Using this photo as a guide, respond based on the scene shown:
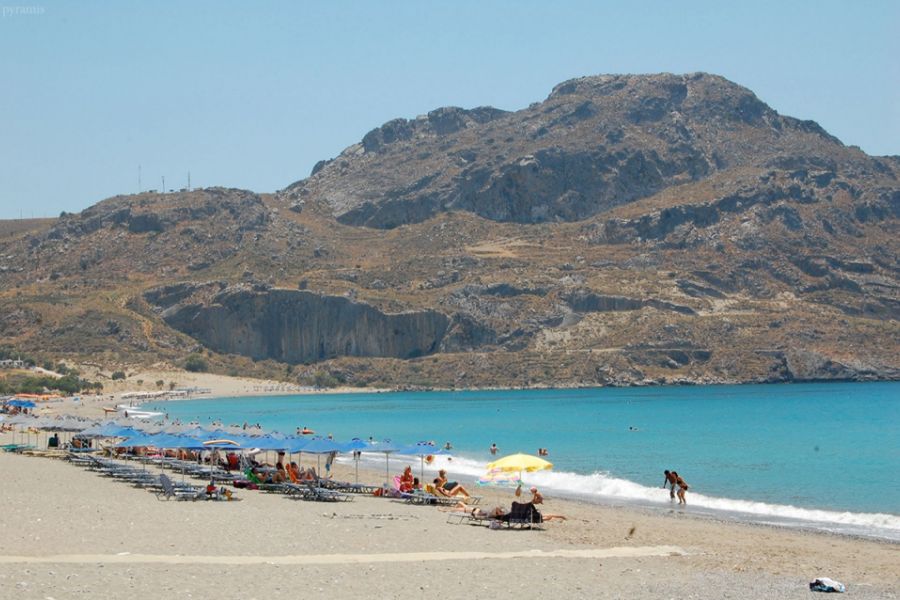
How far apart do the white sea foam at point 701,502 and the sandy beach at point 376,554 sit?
1962mm

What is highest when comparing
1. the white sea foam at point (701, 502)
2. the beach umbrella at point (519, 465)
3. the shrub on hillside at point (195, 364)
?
the shrub on hillside at point (195, 364)

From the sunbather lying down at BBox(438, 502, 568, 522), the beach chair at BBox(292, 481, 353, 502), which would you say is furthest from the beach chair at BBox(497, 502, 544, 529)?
the beach chair at BBox(292, 481, 353, 502)

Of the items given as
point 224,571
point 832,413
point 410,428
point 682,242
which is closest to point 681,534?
point 224,571

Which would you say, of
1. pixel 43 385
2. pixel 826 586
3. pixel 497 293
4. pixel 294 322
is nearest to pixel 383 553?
pixel 826 586

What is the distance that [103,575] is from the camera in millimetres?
16328

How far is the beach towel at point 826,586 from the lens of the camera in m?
17.6

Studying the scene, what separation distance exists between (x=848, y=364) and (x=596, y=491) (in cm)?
11564

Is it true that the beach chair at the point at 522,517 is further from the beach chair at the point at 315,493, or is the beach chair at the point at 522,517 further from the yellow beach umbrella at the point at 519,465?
the beach chair at the point at 315,493

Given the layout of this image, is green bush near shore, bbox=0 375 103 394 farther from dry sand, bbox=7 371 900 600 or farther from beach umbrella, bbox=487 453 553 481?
beach umbrella, bbox=487 453 553 481

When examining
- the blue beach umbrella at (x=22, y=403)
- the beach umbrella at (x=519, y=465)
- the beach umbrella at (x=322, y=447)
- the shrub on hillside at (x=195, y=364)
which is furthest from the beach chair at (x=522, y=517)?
the shrub on hillside at (x=195, y=364)

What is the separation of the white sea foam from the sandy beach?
6.44ft

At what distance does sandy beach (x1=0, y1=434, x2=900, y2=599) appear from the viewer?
16469mm

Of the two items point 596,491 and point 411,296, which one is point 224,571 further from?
point 411,296

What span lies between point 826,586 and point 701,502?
664 inches
